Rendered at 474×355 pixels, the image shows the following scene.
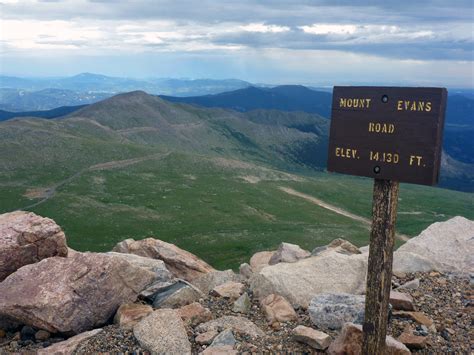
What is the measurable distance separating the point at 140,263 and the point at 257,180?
473 ft

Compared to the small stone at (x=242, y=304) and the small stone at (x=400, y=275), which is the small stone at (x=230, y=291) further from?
the small stone at (x=400, y=275)

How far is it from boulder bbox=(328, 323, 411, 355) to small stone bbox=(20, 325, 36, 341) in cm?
1114

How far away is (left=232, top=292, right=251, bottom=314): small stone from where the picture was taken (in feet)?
58.8

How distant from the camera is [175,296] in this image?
60.8ft

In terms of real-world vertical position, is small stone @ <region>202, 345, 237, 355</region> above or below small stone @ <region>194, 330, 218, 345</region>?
above

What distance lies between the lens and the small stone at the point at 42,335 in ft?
56.4

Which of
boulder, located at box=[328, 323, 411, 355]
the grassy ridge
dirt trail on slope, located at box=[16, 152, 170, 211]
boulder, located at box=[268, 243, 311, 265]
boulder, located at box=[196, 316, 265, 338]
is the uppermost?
boulder, located at box=[328, 323, 411, 355]

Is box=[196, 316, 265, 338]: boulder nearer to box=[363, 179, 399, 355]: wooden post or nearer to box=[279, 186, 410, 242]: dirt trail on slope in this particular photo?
box=[363, 179, 399, 355]: wooden post

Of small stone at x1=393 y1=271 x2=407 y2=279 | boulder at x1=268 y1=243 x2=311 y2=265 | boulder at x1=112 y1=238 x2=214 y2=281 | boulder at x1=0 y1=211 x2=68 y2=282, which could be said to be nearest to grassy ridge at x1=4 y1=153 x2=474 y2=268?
boulder at x1=112 y1=238 x2=214 y2=281

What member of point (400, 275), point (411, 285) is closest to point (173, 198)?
point (400, 275)

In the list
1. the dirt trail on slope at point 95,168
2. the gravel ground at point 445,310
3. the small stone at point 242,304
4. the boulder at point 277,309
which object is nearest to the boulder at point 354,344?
the gravel ground at point 445,310

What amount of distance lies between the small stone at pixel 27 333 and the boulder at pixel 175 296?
15.1 ft

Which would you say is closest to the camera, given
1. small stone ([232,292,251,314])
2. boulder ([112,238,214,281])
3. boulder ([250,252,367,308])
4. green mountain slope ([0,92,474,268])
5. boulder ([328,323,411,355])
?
boulder ([328,323,411,355])

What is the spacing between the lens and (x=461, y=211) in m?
164
